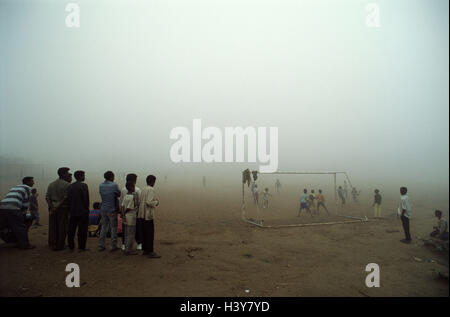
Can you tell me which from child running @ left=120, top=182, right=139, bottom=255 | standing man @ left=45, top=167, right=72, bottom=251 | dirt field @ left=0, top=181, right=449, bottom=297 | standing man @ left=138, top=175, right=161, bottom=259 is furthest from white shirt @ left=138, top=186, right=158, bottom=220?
standing man @ left=45, top=167, right=72, bottom=251

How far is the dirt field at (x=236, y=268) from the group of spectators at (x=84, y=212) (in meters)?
0.42

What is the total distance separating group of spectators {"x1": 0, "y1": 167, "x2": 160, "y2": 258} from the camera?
6359mm

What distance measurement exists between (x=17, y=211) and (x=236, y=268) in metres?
6.12

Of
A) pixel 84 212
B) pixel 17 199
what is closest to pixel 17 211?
pixel 17 199

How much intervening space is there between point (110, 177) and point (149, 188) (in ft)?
4.02

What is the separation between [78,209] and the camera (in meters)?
6.51

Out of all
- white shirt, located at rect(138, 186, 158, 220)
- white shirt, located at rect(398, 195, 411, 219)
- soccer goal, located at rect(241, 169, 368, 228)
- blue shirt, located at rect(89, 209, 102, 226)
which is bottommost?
soccer goal, located at rect(241, 169, 368, 228)

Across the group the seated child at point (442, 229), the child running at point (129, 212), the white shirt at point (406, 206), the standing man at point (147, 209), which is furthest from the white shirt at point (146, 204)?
the seated child at point (442, 229)

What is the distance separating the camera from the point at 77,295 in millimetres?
4523

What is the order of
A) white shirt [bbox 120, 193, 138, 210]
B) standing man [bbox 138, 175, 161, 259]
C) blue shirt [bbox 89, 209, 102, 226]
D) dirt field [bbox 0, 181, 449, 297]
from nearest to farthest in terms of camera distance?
dirt field [bbox 0, 181, 449, 297], standing man [bbox 138, 175, 161, 259], white shirt [bbox 120, 193, 138, 210], blue shirt [bbox 89, 209, 102, 226]

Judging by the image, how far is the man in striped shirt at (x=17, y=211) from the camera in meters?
6.58

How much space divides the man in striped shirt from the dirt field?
0.42m

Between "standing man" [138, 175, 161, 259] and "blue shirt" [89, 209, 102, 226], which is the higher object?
"standing man" [138, 175, 161, 259]

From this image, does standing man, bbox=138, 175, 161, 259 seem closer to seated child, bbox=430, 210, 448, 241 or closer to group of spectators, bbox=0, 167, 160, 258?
group of spectators, bbox=0, 167, 160, 258
